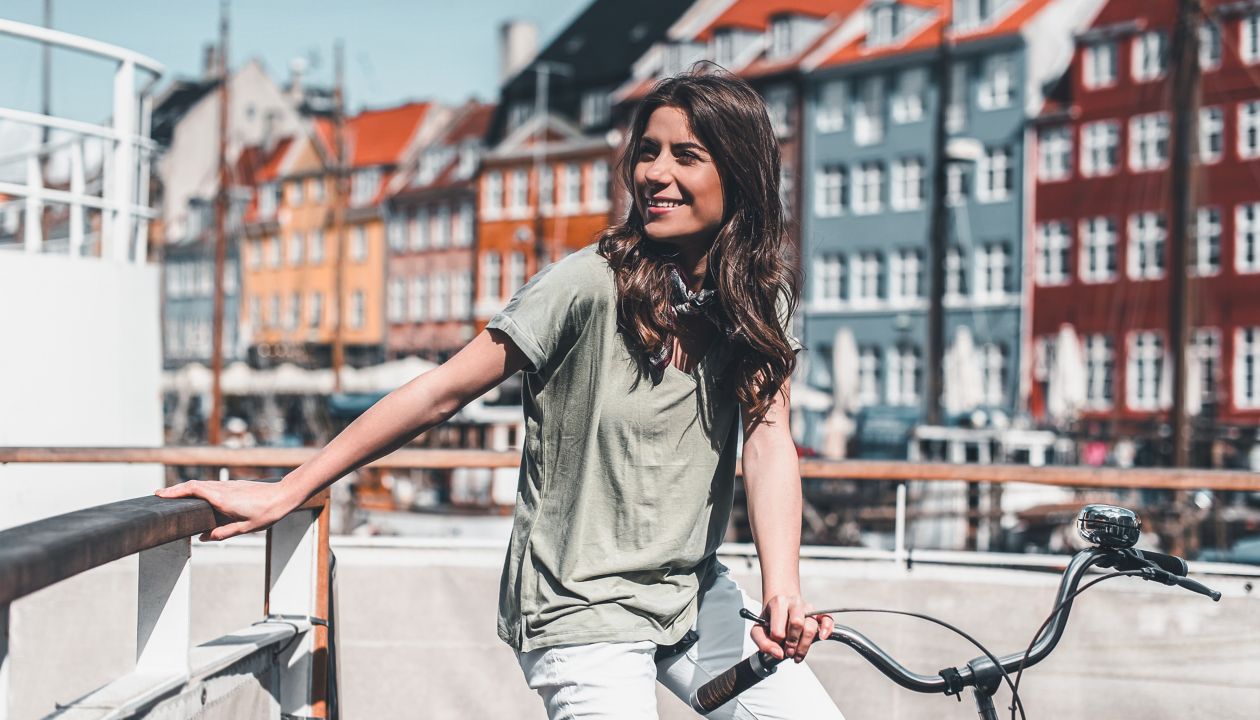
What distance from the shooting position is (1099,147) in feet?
155

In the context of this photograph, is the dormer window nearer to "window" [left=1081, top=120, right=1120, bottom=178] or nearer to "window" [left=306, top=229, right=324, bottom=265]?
"window" [left=1081, top=120, right=1120, bottom=178]

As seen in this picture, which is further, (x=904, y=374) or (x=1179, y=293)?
(x=904, y=374)

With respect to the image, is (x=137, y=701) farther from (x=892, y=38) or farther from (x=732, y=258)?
(x=892, y=38)

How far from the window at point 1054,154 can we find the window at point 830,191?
7551 millimetres

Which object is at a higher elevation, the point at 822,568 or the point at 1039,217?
the point at 1039,217

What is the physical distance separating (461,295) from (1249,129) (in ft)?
113

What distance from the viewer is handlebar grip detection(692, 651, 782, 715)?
246cm

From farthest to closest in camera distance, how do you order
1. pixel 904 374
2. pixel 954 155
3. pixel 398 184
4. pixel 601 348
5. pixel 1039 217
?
pixel 398 184 → pixel 904 374 → pixel 1039 217 → pixel 954 155 → pixel 601 348

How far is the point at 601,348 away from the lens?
8.39 ft

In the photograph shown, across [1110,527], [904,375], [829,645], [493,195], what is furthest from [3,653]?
[493,195]

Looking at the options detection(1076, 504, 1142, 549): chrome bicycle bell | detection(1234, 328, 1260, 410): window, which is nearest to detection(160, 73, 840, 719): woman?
detection(1076, 504, 1142, 549): chrome bicycle bell

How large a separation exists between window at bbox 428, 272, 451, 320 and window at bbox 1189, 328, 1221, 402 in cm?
3388

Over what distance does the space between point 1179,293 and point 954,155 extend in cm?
479

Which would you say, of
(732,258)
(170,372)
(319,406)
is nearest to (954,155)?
(732,258)
